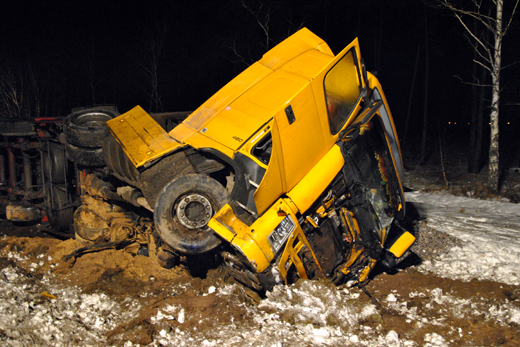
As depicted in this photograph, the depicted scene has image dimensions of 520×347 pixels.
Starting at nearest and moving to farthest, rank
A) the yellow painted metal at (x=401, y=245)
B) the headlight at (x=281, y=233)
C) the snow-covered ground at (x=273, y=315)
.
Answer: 1. the snow-covered ground at (x=273, y=315)
2. the headlight at (x=281, y=233)
3. the yellow painted metal at (x=401, y=245)

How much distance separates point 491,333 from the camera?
3955 millimetres

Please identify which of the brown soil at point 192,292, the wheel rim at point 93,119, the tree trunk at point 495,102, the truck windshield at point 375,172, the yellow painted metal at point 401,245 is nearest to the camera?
the brown soil at point 192,292

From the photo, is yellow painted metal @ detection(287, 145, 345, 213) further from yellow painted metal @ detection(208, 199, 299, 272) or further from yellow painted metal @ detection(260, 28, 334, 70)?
yellow painted metal @ detection(260, 28, 334, 70)

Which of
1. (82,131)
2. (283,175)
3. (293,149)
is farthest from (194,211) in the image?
(82,131)

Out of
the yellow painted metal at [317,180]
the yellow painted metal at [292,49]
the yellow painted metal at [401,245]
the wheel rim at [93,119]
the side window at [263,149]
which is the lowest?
the yellow painted metal at [401,245]

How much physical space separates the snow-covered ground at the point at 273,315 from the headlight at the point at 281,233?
0.55 metres

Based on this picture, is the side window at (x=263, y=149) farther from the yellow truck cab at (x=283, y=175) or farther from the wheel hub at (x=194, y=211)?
the wheel hub at (x=194, y=211)

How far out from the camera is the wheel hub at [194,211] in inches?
183

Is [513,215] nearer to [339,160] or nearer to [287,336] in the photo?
[339,160]

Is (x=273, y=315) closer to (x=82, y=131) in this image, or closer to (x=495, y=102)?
(x=82, y=131)

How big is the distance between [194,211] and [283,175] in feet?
3.79

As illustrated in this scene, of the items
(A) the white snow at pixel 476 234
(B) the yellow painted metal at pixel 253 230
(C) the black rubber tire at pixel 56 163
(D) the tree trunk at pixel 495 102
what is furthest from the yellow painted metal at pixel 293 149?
(D) the tree trunk at pixel 495 102

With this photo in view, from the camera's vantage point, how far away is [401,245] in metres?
5.16

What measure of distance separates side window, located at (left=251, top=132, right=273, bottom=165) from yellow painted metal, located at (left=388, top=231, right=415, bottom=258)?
2056 millimetres
